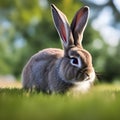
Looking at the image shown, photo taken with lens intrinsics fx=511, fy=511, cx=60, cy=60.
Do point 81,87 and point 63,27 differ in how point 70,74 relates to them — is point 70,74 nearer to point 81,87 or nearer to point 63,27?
point 81,87

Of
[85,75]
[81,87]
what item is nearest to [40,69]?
[81,87]

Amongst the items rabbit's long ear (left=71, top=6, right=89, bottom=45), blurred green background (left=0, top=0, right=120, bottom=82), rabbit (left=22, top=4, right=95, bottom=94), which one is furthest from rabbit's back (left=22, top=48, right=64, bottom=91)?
blurred green background (left=0, top=0, right=120, bottom=82)

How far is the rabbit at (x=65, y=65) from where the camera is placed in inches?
191

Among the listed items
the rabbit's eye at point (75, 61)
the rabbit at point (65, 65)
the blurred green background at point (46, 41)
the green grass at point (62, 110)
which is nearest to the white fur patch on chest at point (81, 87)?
the rabbit at point (65, 65)

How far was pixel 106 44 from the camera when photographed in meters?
15.8

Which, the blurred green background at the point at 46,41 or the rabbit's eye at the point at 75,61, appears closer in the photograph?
the rabbit's eye at the point at 75,61

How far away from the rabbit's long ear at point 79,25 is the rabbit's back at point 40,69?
0.39 meters

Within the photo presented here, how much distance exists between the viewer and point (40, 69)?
216 inches

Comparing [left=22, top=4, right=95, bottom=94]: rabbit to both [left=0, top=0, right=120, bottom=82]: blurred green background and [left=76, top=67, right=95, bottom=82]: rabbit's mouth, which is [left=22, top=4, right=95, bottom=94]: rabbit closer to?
[left=76, top=67, right=95, bottom=82]: rabbit's mouth

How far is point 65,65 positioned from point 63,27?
1.40ft

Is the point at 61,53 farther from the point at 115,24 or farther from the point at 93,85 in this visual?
the point at 115,24

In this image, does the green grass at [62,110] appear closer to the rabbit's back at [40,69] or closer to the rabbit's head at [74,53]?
the rabbit's head at [74,53]

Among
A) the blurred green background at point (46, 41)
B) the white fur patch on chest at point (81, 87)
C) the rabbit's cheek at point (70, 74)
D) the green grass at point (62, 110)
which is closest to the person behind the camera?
the green grass at point (62, 110)

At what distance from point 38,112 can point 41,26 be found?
44.3ft
